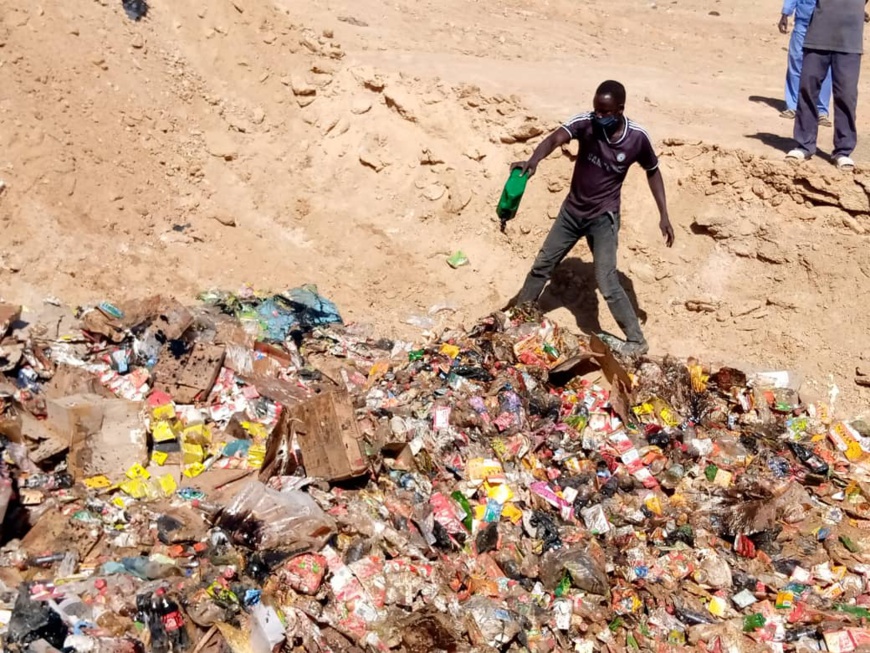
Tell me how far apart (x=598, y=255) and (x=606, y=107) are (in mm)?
1051

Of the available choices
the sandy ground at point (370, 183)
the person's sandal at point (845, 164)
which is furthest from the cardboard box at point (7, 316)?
the person's sandal at point (845, 164)

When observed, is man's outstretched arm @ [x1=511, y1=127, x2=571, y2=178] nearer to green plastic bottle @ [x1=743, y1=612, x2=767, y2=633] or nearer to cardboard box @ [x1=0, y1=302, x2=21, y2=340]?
green plastic bottle @ [x1=743, y1=612, x2=767, y2=633]

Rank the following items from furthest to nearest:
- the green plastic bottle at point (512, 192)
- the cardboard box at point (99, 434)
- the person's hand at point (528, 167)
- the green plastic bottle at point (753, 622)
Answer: the green plastic bottle at point (512, 192) < the person's hand at point (528, 167) < the cardboard box at point (99, 434) < the green plastic bottle at point (753, 622)

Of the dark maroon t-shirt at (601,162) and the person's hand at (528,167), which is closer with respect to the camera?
the dark maroon t-shirt at (601,162)

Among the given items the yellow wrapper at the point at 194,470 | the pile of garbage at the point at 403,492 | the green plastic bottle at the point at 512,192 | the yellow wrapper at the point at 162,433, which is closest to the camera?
the pile of garbage at the point at 403,492

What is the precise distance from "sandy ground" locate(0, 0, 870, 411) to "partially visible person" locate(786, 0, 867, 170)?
19cm

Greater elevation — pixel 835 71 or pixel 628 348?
pixel 835 71

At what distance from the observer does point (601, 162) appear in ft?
18.2

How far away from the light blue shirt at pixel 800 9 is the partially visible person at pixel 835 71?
1.51 metres

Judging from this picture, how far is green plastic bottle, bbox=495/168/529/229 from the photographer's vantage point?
227 inches

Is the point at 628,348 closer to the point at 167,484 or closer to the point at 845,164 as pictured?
the point at 845,164

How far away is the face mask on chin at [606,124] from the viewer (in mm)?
5348

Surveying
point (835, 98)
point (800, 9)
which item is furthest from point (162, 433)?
point (800, 9)

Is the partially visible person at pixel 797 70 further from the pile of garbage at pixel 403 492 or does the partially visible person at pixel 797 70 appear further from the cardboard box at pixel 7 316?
the cardboard box at pixel 7 316
